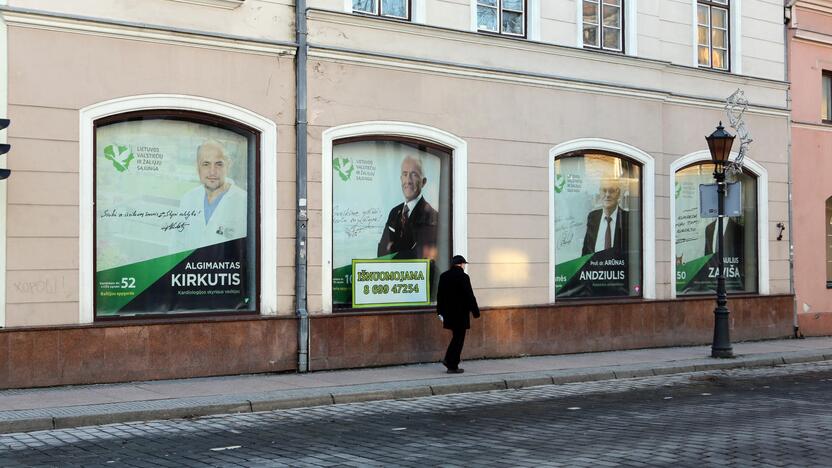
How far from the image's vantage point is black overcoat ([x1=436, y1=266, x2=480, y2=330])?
14.7 metres

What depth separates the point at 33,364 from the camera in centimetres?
1253

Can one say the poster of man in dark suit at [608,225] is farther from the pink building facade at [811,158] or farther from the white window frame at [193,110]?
the white window frame at [193,110]

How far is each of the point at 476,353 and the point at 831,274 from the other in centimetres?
1060

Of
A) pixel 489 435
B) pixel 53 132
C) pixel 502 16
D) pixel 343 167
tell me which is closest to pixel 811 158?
pixel 502 16

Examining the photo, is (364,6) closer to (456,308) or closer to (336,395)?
(456,308)

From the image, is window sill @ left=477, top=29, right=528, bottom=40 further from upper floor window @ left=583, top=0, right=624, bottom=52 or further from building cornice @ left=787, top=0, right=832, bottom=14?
building cornice @ left=787, top=0, right=832, bottom=14

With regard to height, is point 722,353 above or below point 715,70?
below

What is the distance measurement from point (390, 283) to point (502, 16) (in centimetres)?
506

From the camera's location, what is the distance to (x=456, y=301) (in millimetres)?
14766

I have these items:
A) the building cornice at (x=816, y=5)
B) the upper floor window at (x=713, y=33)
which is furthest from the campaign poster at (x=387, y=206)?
the building cornice at (x=816, y=5)

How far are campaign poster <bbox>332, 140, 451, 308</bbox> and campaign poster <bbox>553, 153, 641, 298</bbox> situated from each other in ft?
8.47

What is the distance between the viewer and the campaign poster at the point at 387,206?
15578 millimetres

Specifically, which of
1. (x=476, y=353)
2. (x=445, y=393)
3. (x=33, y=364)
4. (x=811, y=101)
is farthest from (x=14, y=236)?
(x=811, y=101)

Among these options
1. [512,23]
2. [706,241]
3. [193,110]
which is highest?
[512,23]
